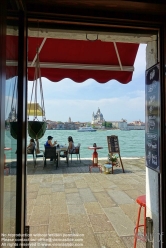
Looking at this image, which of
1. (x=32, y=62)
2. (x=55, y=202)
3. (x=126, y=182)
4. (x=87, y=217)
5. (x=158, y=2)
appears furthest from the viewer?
(x=126, y=182)

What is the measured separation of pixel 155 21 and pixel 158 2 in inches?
5.1

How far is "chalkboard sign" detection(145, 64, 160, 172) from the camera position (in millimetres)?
1316

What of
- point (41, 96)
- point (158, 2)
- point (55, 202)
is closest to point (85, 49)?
point (41, 96)

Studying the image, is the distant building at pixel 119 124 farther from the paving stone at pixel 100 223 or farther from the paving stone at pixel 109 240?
the paving stone at pixel 109 240

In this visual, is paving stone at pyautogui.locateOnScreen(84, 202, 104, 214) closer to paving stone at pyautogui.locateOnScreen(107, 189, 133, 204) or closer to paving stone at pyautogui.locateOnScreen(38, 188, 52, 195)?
paving stone at pyautogui.locateOnScreen(107, 189, 133, 204)

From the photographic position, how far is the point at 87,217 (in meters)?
2.53

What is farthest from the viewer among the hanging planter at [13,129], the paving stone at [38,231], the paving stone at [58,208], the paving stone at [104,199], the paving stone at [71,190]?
the paving stone at [71,190]

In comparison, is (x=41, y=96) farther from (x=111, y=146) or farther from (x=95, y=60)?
(x=111, y=146)

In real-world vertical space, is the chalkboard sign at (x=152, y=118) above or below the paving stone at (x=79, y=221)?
above

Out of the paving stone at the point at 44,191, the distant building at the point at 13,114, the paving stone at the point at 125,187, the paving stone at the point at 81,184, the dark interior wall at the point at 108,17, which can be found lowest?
the paving stone at the point at 81,184

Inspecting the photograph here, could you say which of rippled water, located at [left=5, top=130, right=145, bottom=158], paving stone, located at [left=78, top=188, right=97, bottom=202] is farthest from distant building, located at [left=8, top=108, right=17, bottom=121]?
paving stone, located at [left=78, top=188, right=97, bottom=202]

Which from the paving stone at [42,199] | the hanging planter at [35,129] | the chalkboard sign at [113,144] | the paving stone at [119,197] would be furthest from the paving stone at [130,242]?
the chalkboard sign at [113,144]

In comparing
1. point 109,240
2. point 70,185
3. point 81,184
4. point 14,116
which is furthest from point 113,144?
point 14,116

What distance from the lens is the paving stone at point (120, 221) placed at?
2.17 metres
